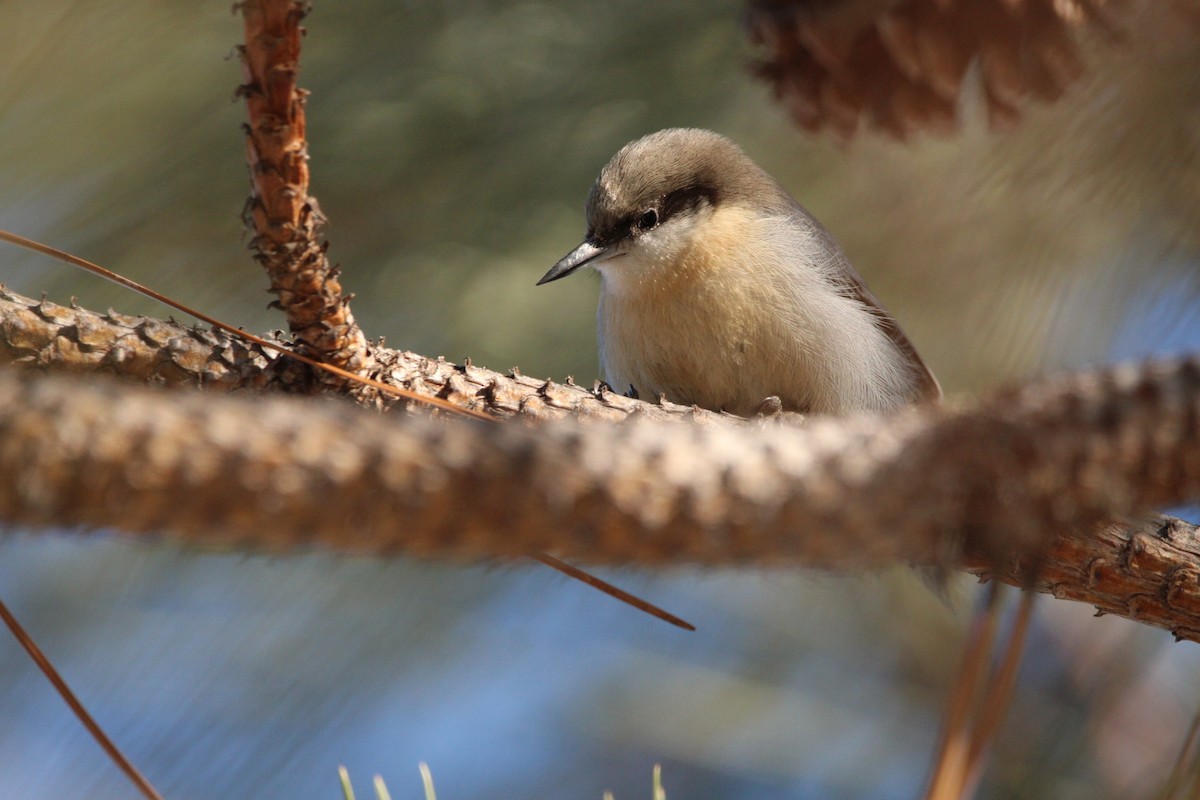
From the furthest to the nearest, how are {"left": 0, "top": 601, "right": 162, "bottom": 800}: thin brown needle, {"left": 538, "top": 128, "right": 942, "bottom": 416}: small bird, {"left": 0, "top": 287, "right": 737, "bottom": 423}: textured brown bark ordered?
{"left": 538, "top": 128, "right": 942, "bottom": 416}: small bird → {"left": 0, "top": 287, "right": 737, "bottom": 423}: textured brown bark → {"left": 0, "top": 601, "right": 162, "bottom": 800}: thin brown needle

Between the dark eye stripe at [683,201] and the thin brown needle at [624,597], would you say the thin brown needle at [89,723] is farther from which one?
the dark eye stripe at [683,201]

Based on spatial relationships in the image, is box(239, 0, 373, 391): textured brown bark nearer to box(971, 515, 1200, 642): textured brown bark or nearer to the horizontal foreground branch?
the horizontal foreground branch

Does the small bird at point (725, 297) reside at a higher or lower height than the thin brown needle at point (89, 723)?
higher

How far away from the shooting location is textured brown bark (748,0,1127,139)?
1107mm

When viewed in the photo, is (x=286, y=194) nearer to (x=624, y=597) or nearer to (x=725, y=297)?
(x=624, y=597)

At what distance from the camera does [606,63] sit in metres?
1.60

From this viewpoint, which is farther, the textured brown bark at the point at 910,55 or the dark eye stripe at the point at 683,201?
the dark eye stripe at the point at 683,201

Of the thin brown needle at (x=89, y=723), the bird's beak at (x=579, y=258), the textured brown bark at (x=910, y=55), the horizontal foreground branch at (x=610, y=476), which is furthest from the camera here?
the bird's beak at (x=579, y=258)

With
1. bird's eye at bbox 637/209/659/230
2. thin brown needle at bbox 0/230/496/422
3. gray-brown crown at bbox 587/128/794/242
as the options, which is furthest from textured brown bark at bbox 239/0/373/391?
bird's eye at bbox 637/209/659/230

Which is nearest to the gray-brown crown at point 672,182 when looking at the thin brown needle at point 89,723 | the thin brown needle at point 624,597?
the thin brown needle at point 624,597

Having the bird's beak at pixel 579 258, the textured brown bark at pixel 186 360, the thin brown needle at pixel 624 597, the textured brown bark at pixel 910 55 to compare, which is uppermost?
the bird's beak at pixel 579 258

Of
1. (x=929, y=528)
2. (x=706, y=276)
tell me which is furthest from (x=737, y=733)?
(x=929, y=528)

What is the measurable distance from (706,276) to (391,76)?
80cm

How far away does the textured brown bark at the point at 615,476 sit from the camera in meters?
0.56
